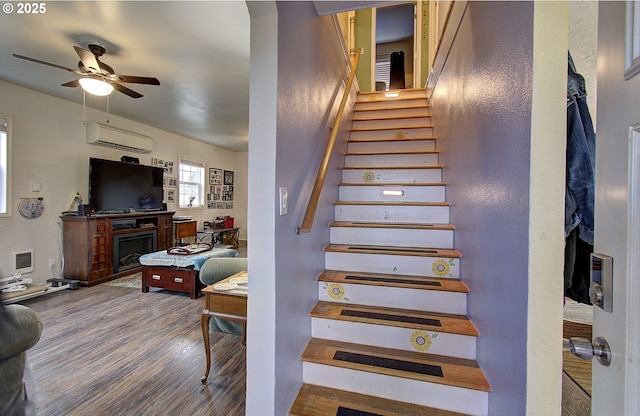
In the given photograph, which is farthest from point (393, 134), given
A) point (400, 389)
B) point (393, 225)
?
point (400, 389)

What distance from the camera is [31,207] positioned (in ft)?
11.5

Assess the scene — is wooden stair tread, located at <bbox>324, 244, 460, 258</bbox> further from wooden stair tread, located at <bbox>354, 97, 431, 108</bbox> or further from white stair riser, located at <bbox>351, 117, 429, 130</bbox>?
wooden stair tread, located at <bbox>354, 97, 431, 108</bbox>

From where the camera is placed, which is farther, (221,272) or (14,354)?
(221,272)

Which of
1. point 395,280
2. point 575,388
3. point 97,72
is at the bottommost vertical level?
point 575,388

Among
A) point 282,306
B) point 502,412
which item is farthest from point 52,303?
point 502,412

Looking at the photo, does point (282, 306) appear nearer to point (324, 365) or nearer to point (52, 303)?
point (324, 365)

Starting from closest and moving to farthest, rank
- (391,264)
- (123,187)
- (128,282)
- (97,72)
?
(391,264) < (97,72) < (128,282) < (123,187)

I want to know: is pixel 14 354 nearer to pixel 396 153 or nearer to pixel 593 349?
pixel 593 349

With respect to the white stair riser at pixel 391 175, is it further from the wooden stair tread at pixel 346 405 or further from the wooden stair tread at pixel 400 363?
the wooden stair tread at pixel 346 405

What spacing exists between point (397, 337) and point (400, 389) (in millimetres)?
256

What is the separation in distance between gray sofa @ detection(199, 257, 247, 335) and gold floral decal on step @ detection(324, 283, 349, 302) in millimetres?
999

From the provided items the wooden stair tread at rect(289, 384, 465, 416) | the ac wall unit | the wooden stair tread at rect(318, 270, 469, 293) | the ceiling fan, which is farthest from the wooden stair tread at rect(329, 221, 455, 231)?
the ac wall unit

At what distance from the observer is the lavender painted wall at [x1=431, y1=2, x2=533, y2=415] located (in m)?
0.88

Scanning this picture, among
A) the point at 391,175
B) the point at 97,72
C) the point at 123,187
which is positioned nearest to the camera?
the point at 97,72
